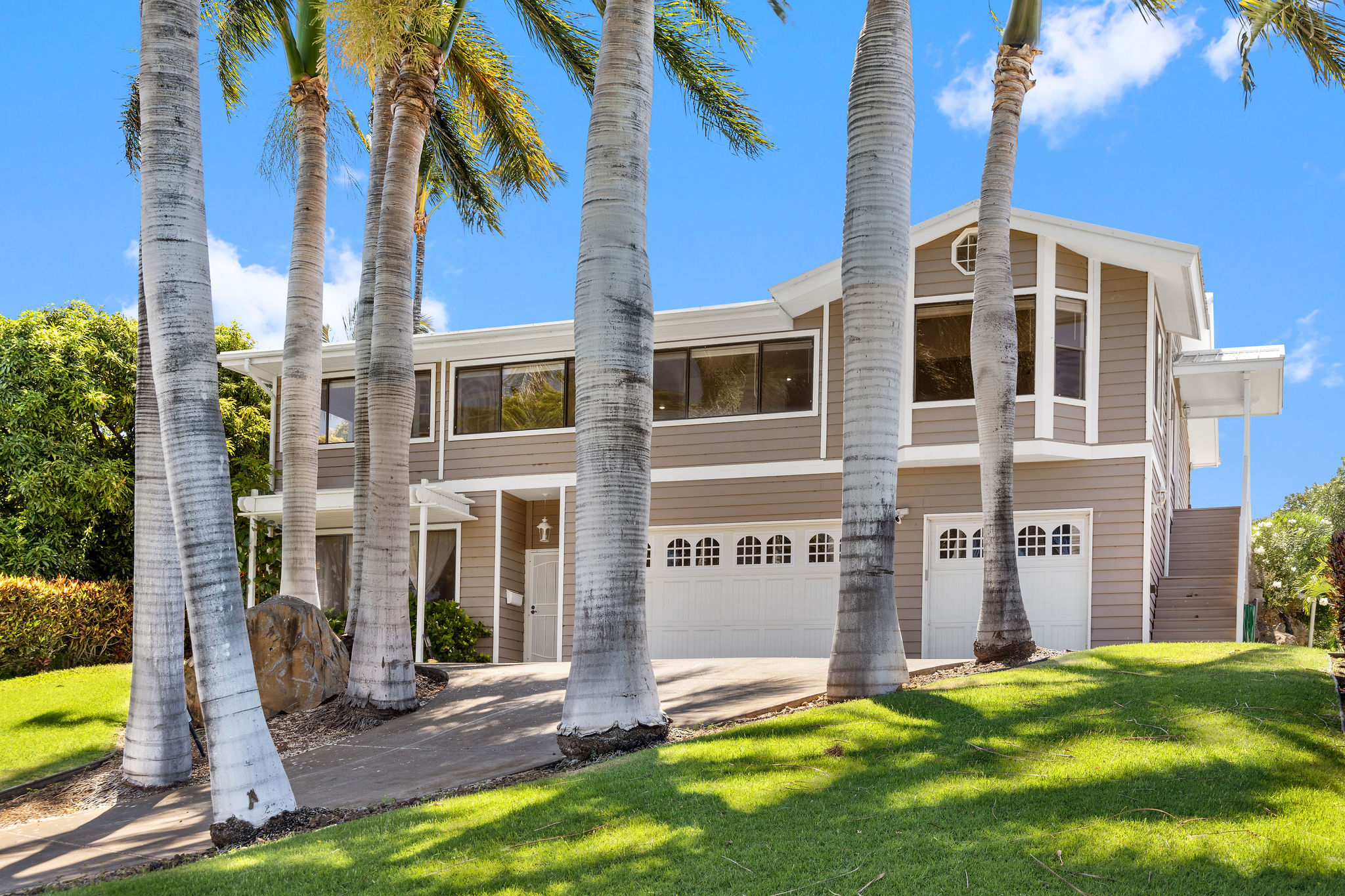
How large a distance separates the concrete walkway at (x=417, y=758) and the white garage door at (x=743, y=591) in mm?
3539

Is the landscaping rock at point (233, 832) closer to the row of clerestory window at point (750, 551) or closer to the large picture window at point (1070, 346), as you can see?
the row of clerestory window at point (750, 551)

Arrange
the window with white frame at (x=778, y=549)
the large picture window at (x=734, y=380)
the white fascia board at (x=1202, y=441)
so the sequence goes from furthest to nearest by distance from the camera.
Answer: the white fascia board at (x=1202, y=441) < the large picture window at (x=734, y=380) < the window with white frame at (x=778, y=549)

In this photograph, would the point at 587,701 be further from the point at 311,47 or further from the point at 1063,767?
the point at 311,47

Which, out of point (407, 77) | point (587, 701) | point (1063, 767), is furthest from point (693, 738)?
point (407, 77)

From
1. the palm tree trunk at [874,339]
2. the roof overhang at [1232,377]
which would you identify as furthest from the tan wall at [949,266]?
the palm tree trunk at [874,339]

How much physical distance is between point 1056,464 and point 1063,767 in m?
10.2

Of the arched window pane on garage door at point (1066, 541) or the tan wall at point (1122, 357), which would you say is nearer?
the tan wall at point (1122, 357)

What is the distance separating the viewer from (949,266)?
1630 centimetres

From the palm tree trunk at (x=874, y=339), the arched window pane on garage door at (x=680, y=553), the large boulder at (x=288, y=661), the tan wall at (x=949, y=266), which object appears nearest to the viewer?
the palm tree trunk at (x=874, y=339)

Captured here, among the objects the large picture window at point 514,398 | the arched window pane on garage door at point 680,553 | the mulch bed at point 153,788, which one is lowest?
the mulch bed at point 153,788

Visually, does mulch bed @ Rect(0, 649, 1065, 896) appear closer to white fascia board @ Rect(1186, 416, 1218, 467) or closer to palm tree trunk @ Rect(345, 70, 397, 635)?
palm tree trunk @ Rect(345, 70, 397, 635)

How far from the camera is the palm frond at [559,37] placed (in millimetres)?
14992

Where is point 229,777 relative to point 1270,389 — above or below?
below

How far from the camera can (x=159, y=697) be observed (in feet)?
33.8
